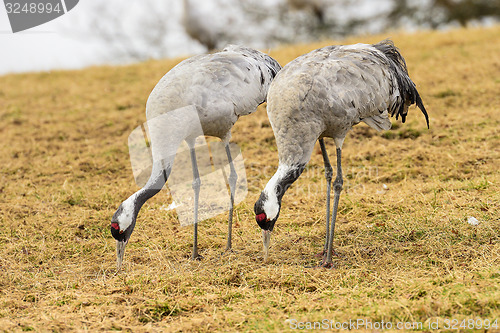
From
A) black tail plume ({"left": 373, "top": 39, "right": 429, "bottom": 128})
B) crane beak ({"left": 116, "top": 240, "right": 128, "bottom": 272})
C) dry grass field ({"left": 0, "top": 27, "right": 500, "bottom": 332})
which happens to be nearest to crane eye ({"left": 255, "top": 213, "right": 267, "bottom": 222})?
dry grass field ({"left": 0, "top": 27, "right": 500, "bottom": 332})

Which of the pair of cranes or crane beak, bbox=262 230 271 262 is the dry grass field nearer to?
crane beak, bbox=262 230 271 262

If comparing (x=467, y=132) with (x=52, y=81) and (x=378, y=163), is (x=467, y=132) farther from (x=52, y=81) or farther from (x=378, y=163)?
(x=52, y=81)

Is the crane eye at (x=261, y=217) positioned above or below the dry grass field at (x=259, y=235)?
above

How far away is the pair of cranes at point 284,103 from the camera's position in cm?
432

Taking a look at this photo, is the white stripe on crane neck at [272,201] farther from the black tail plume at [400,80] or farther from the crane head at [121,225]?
the black tail plume at [400,80]

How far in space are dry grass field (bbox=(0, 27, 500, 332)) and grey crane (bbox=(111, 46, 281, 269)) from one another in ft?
1.81

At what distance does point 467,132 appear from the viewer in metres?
7.27

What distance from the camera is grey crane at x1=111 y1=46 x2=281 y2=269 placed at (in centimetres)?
449

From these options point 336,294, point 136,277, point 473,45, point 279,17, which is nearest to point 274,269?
point 336,294

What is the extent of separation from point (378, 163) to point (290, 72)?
2.67 m

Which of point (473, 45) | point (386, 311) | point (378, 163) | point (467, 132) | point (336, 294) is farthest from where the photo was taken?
point (473, 45)

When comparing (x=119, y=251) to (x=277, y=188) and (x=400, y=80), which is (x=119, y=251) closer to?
(x=277, y=188)

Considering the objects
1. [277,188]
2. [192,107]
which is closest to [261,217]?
[277,188]

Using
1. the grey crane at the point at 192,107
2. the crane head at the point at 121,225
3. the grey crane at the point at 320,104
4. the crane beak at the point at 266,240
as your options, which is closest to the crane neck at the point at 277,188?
the grey crane at the point at 320,104
